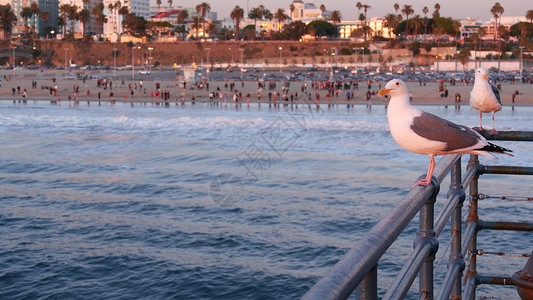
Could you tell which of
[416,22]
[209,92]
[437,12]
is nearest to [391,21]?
[416,22]

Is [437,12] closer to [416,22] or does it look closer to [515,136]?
[416,22]

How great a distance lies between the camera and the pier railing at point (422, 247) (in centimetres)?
151

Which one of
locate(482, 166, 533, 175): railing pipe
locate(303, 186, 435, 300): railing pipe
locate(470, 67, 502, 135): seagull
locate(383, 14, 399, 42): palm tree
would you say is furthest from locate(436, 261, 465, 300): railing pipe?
locate(383, 14, 399, 42): palm tree

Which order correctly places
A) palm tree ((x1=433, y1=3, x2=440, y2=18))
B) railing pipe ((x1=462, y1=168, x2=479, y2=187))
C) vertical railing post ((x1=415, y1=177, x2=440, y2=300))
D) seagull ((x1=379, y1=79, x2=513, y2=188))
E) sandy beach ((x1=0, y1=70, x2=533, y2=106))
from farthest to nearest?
palm tree ((x1=433, y1=3, x2=440, y2=18)), sandy beach ((x1=0, y1=70, x2=533, y2=106)), seagull ((x1=379, y1=79, x2=513, y2=188)), railing pipe ((x1=462, y1=168, x2=479, y2=187)), vertical railing post ((x1=415, y1=177, x2=440, y2=300))

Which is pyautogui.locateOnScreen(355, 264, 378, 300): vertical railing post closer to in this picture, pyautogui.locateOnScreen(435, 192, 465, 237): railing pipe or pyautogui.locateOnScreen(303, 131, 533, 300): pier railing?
pyautogui.locateOnScreen(303, 131, 533, 300): pier railing

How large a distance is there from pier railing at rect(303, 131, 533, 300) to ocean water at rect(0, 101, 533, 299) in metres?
0.28

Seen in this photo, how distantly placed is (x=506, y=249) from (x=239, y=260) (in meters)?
6.10

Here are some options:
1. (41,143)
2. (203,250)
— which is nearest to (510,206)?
(203,250)

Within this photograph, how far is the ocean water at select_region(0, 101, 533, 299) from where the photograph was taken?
1357 cm

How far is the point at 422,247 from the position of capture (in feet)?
7.18

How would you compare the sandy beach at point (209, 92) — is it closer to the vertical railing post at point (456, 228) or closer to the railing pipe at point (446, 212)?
the vertical railing post at point (456, 228)

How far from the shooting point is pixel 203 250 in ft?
50.2

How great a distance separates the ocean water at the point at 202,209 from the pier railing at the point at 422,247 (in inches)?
11.0

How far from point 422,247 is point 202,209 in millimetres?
17078
